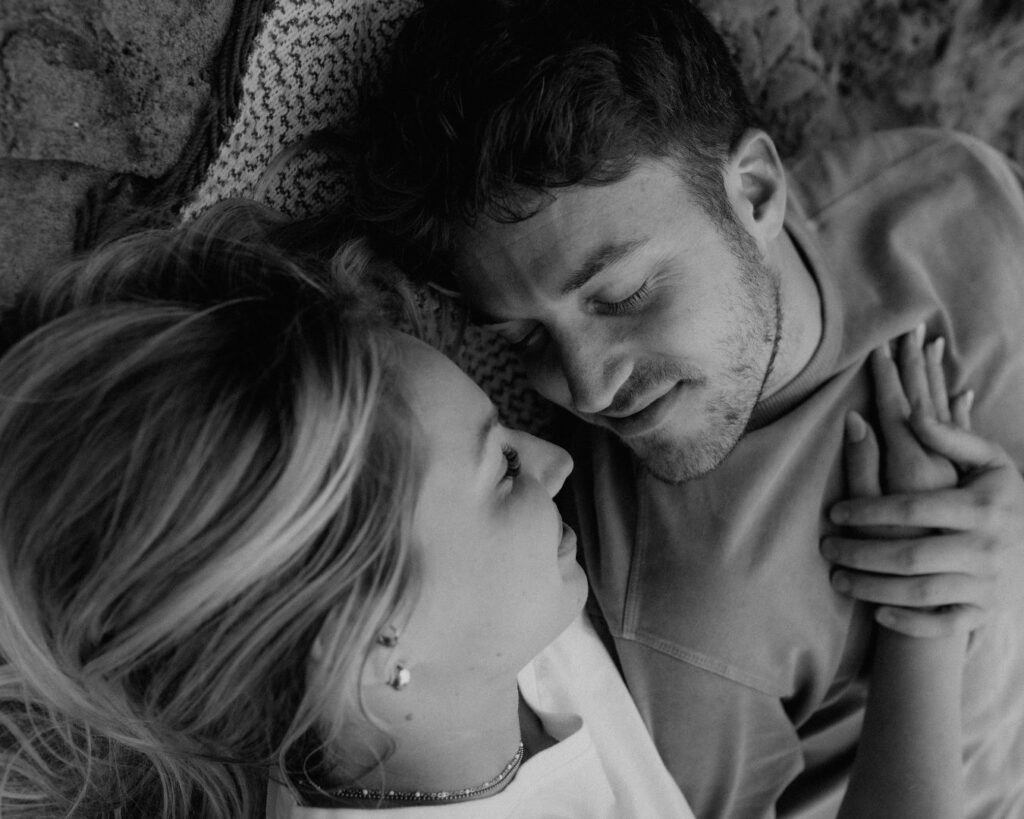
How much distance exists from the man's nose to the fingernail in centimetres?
51

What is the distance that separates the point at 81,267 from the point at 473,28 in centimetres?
67

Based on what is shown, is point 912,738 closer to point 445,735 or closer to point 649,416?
point 649,416

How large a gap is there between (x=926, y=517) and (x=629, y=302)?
657 mm

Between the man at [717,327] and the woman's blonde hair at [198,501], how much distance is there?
13.6 inches

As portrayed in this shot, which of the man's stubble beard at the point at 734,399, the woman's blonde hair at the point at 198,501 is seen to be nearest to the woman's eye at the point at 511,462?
the woman's blonde hair at the point at 198,501

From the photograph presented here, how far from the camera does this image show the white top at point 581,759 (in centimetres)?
128

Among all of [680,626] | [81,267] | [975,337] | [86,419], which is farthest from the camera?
[975,337]

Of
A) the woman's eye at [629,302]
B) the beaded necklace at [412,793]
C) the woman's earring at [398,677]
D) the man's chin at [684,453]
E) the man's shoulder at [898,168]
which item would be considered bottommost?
the beaded necklace at [412,793]

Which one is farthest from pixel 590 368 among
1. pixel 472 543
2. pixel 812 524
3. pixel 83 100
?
pixel 83 100

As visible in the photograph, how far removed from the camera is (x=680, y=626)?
1.47 meters

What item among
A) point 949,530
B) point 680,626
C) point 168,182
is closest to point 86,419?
point 168,182

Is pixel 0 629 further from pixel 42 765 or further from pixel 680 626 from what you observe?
pixel 680 626

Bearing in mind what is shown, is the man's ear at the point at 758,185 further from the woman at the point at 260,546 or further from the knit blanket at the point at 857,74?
the woman at the point at 260,546

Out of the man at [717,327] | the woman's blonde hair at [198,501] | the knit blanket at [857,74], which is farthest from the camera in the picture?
the knit blanket at [857,74]
